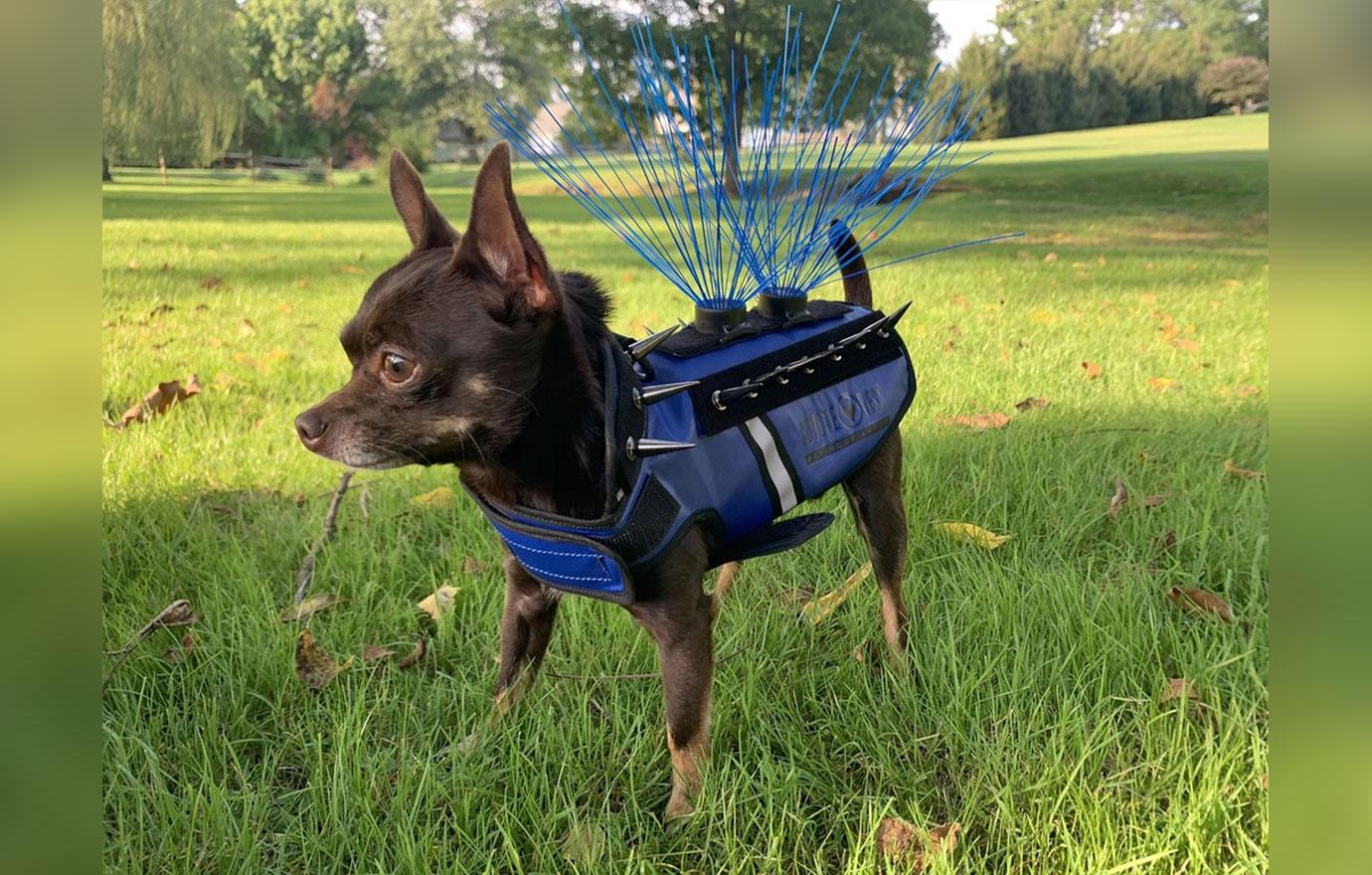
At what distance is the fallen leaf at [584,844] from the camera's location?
180 centimetres

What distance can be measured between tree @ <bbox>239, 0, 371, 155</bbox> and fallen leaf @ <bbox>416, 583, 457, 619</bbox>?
11882 millimetres

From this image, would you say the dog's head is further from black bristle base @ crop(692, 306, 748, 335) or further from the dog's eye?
black bristle base @ crop(692, 306, 748, 335)

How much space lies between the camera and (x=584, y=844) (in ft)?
5.99

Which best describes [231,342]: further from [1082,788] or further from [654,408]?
[1082,788]

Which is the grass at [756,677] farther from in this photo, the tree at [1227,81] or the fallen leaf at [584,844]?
the tree at [1227,81]

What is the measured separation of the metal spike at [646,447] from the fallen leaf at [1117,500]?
2.06 meters

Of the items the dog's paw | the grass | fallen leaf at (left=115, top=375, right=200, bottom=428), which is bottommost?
the dog's paw

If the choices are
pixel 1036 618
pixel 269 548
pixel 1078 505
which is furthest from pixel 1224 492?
pixel 269 548

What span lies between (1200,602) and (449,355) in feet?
7.52

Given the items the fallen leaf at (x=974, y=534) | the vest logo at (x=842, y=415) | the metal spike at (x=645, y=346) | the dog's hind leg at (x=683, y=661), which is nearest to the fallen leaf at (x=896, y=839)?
the dog's hind leg at (x=683, y=661)

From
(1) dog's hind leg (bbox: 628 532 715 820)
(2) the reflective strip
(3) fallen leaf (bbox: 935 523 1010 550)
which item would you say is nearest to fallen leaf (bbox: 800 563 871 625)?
(3) fallen leaf (bbox: 935 523 1010 550)

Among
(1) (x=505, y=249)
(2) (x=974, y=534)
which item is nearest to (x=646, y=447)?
(1) (x=505, y=249)

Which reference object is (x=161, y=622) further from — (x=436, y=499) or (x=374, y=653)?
(x=436, y=499)

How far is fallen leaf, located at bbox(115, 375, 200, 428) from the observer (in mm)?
4027
